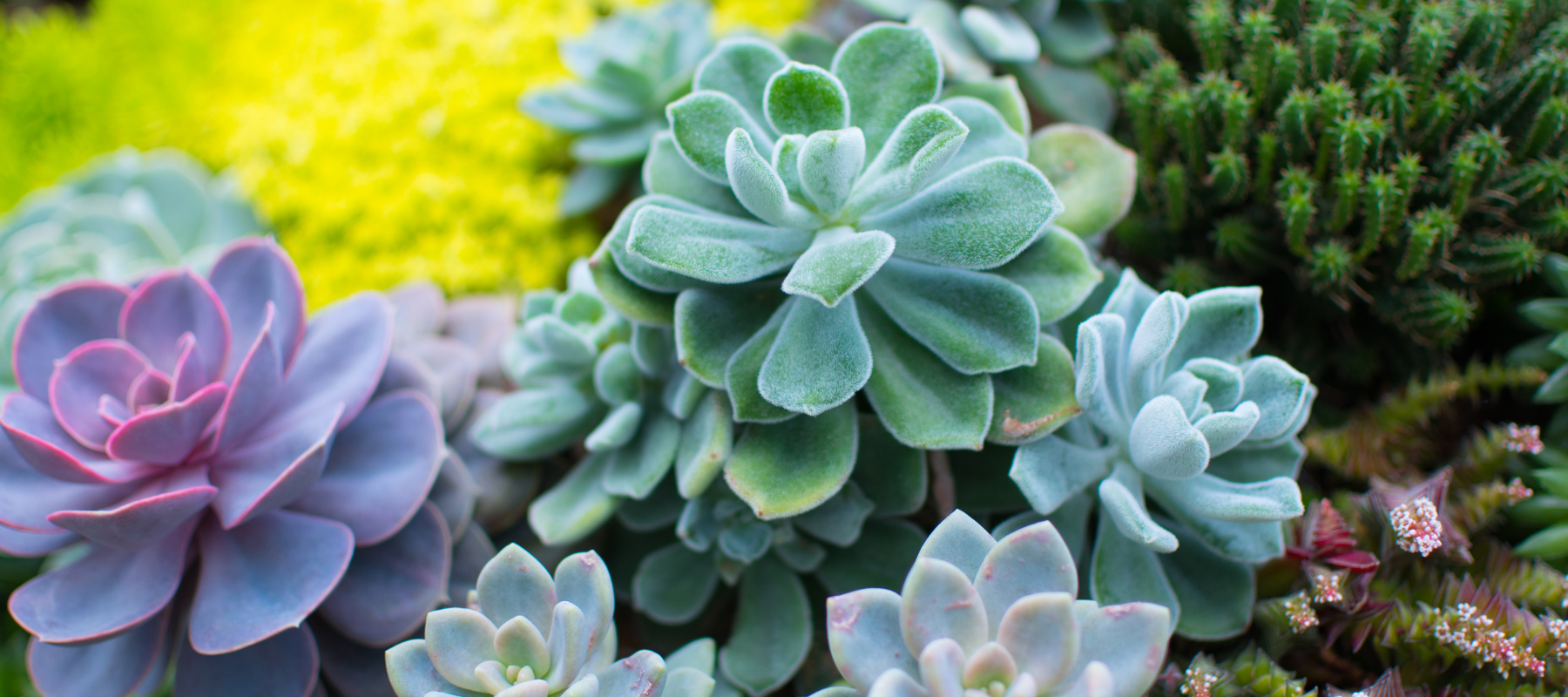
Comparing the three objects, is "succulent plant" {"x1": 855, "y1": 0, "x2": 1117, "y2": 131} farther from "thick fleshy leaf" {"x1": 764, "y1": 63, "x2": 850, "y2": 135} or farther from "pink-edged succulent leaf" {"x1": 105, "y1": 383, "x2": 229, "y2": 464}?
"pink-edged succulent leaf" {"x1": 105, "y1": 383, "x2": 229, "y2": 464}

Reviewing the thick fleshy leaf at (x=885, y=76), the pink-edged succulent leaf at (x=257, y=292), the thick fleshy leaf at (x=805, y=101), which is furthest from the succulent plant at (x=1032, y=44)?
the pink-edged succulent leaf at (x=257, y=292)

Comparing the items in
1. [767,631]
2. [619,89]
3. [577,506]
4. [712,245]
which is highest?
[712,245]

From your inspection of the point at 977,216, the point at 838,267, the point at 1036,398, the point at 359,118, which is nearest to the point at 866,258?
the point at 838,267

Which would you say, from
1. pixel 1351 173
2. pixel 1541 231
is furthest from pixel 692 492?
pixel 1541 231

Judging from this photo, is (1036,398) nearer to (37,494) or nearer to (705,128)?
(705,128)

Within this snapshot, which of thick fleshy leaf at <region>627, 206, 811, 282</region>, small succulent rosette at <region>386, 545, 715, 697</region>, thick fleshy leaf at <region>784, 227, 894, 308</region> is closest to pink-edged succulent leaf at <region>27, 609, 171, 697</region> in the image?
small succulent rosette at <region>386, 545, 715, 697</region>
